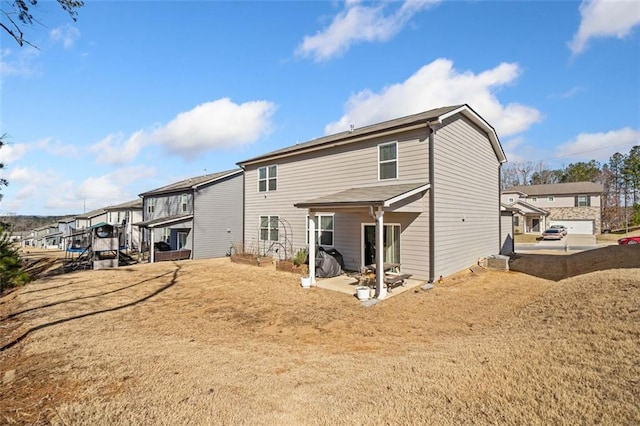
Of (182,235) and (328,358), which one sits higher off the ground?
(182,235)

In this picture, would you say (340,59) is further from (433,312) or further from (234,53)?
(433,312)

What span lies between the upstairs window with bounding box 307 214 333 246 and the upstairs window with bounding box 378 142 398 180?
3156 millimetres

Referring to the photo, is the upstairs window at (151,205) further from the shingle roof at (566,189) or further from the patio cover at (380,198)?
the shingle roof at (566,189)

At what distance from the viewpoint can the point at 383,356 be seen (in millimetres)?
5121

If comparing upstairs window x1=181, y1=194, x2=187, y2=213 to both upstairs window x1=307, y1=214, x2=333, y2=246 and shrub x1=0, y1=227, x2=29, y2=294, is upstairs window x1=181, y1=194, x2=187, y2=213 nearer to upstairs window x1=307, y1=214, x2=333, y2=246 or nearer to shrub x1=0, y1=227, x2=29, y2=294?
shrub x1=0, y1=227, x2=29, y2=294

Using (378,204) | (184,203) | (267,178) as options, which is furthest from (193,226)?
(378,204)

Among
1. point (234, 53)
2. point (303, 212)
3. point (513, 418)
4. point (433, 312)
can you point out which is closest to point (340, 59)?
point (234, 53)

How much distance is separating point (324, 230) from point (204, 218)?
10.3 m

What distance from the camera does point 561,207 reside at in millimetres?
41125

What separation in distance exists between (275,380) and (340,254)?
9325 mm

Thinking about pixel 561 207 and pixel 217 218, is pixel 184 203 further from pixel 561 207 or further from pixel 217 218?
pixel 561 207

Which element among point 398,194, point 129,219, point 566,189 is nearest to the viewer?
point 398,194

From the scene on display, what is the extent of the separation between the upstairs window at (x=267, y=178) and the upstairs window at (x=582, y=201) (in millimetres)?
42912

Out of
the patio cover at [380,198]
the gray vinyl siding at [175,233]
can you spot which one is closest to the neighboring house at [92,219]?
the gray vinyl siding at [175,233]
